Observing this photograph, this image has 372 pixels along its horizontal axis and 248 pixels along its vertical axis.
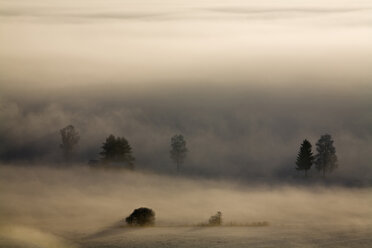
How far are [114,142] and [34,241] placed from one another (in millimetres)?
65111

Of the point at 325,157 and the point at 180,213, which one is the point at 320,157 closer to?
the point at 325,157

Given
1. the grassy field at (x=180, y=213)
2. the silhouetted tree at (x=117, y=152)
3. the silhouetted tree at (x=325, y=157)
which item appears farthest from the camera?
the silhouetted tree at (x=325, y=157)

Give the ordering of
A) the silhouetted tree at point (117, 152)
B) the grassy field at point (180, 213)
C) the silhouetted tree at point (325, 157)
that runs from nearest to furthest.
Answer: the grassy field at point (180, 213) → the silhouetted tree at point (117, 152) → the silhouetted tree at point (325, 157)

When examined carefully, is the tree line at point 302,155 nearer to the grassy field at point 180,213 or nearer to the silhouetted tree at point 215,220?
the grassy field at point 180,213

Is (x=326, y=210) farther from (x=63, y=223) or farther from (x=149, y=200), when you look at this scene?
(x=63, y=223)

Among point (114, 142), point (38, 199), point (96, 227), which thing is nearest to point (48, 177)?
point (114, 142)

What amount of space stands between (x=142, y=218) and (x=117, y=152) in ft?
169

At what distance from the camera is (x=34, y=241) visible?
112 meters

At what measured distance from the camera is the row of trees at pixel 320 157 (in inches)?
7254

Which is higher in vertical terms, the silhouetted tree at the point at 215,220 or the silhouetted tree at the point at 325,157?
the silhouetted tree at the point at 325,157

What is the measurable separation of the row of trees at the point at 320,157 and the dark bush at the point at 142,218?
63.9m

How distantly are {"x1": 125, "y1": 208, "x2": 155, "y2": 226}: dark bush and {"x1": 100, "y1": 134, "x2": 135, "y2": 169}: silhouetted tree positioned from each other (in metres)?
47.6

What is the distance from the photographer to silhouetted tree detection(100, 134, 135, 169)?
176625 mm

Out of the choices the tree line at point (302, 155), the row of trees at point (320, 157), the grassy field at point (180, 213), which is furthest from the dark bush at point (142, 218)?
the row of trees at point (320, 157)
